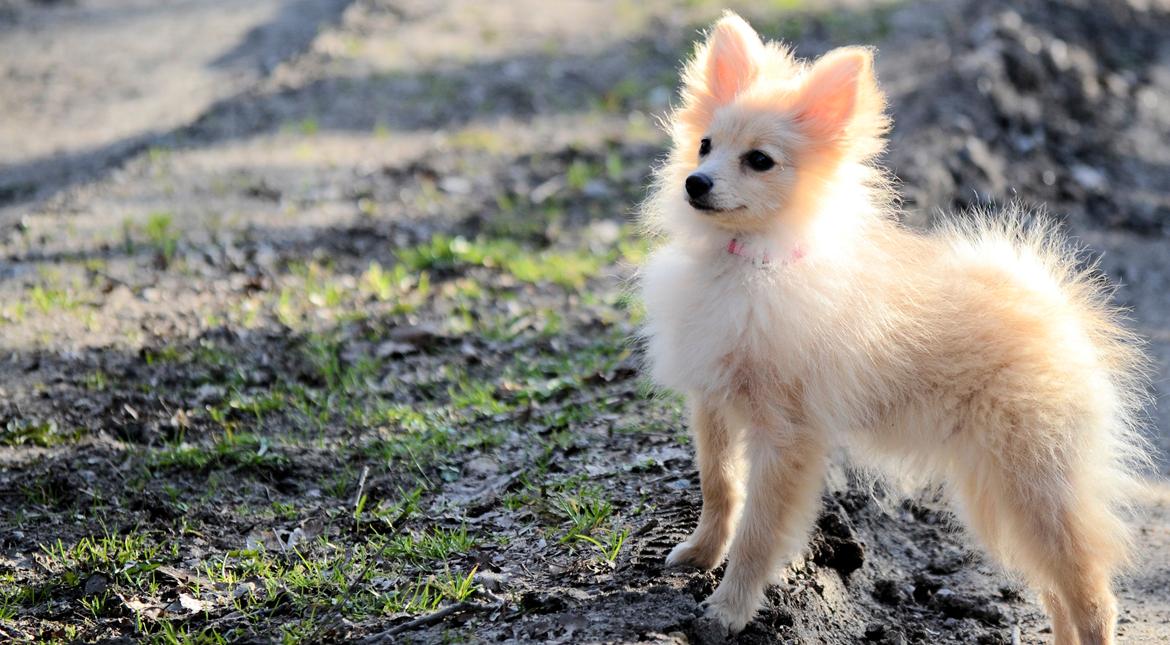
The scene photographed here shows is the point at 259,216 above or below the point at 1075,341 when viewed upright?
below

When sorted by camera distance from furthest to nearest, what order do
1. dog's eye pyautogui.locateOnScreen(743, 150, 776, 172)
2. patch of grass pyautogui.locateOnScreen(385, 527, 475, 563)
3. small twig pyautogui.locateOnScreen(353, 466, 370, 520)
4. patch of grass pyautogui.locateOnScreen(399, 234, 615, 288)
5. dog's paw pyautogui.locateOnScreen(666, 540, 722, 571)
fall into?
patch of grass pyautogui.locateOnScreen(399, 234, 615, 288)
small twig pyautogui.locateOnScreen(353, 466, 370, 520)
patch of grass pyautogui.locateOnScreen(385, 527, 475, 563)
dog's paw pyautogui.locateOnScreen(666, 540, 722, 571)
dog's eye pyautogui.locateOnScreen(743, 150, 776, 172)

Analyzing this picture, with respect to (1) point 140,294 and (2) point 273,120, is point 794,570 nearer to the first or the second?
(1) point 140,294

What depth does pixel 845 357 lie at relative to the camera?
361cm

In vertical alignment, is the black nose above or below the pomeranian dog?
above

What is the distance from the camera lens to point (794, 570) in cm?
415

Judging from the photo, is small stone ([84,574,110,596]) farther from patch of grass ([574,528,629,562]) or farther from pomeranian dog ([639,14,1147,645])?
pomeranian dog ([639,14,1147,645])

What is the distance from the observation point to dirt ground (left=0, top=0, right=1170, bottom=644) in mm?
4012

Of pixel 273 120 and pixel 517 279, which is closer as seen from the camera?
pixel 517 279

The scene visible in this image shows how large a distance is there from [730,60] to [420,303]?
3063 millimetres

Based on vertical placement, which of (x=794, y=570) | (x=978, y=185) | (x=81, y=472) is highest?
(x=978, y=185)

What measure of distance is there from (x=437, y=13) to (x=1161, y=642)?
9109 mm

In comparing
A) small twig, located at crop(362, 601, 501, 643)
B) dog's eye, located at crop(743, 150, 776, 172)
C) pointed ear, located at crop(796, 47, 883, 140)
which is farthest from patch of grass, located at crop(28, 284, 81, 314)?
pointed ear, located at crop(796, 47, 883, 140)

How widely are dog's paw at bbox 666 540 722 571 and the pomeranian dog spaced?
10 centimetres

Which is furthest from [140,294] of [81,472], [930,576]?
[930,576]
